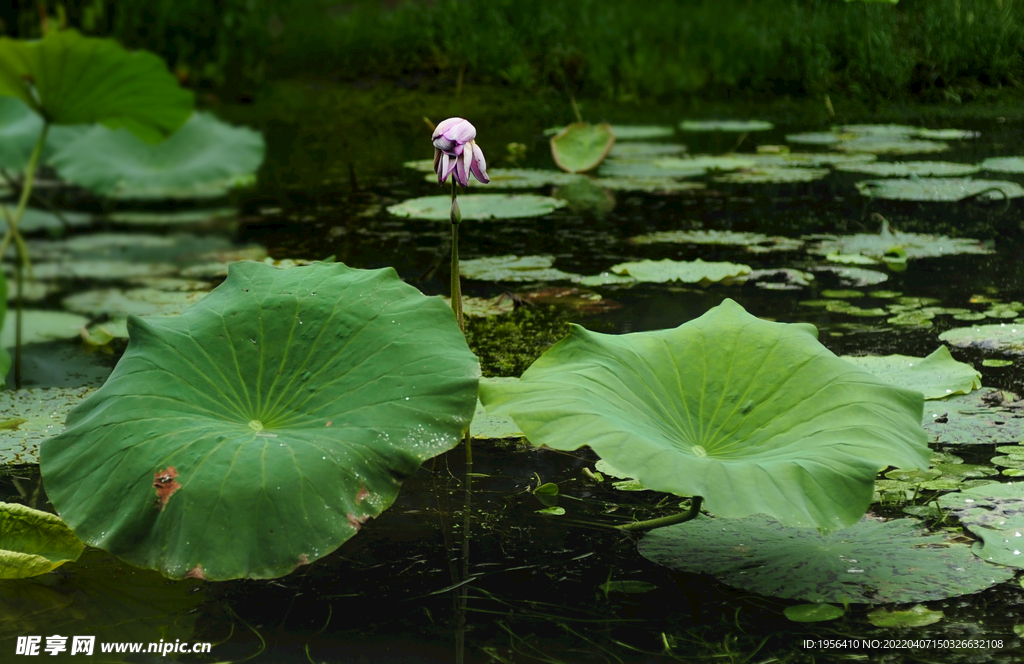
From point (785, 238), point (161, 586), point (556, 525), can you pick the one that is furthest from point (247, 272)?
point (785, 238)

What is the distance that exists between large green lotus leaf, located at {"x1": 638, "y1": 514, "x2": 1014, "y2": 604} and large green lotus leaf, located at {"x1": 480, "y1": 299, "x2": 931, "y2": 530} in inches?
4.8

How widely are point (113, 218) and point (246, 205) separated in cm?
A: 69

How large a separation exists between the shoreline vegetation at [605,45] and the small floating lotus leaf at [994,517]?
3692mm

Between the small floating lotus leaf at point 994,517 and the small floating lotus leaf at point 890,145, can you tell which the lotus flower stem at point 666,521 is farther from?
the small floating lotus leaf at point 890,145

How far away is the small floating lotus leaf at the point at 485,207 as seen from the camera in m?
2.90

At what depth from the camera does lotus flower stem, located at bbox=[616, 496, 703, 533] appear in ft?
3.86

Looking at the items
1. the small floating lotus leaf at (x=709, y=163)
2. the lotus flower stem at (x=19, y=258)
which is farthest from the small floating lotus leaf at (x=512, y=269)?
the small floating lotus leaf at (x=709, y=163)

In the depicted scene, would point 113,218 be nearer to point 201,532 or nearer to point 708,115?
point 708,115

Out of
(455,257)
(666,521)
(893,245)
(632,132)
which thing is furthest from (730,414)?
(632,132)

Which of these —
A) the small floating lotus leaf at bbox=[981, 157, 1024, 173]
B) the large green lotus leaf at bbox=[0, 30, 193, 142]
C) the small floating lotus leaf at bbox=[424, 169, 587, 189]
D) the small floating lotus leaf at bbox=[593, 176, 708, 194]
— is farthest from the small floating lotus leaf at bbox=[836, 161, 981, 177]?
the large green lotus leaf at bbox=[0, 30, 193, 142]

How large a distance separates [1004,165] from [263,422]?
3.40 meters

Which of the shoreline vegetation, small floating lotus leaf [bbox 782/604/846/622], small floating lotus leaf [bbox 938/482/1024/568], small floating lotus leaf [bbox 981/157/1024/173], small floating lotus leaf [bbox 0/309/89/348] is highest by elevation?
the shoreline vegetation

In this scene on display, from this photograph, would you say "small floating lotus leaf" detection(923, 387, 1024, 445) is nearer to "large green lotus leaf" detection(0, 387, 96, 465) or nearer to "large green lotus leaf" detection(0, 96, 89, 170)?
"large green lotus leaf" detection(0, 387, 96, 465)

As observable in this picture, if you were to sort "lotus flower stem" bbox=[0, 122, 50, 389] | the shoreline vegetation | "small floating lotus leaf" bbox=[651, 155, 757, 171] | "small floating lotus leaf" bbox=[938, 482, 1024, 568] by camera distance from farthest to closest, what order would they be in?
the shoreline vegetation < "small floating lotus leaf" bbox=[651, 155, 757, 171] < "lotus flower stem" bbox=[0, 122, 50, 389] < "small floating lotus leaf" bbox=[938, 482, 1024, 568]
